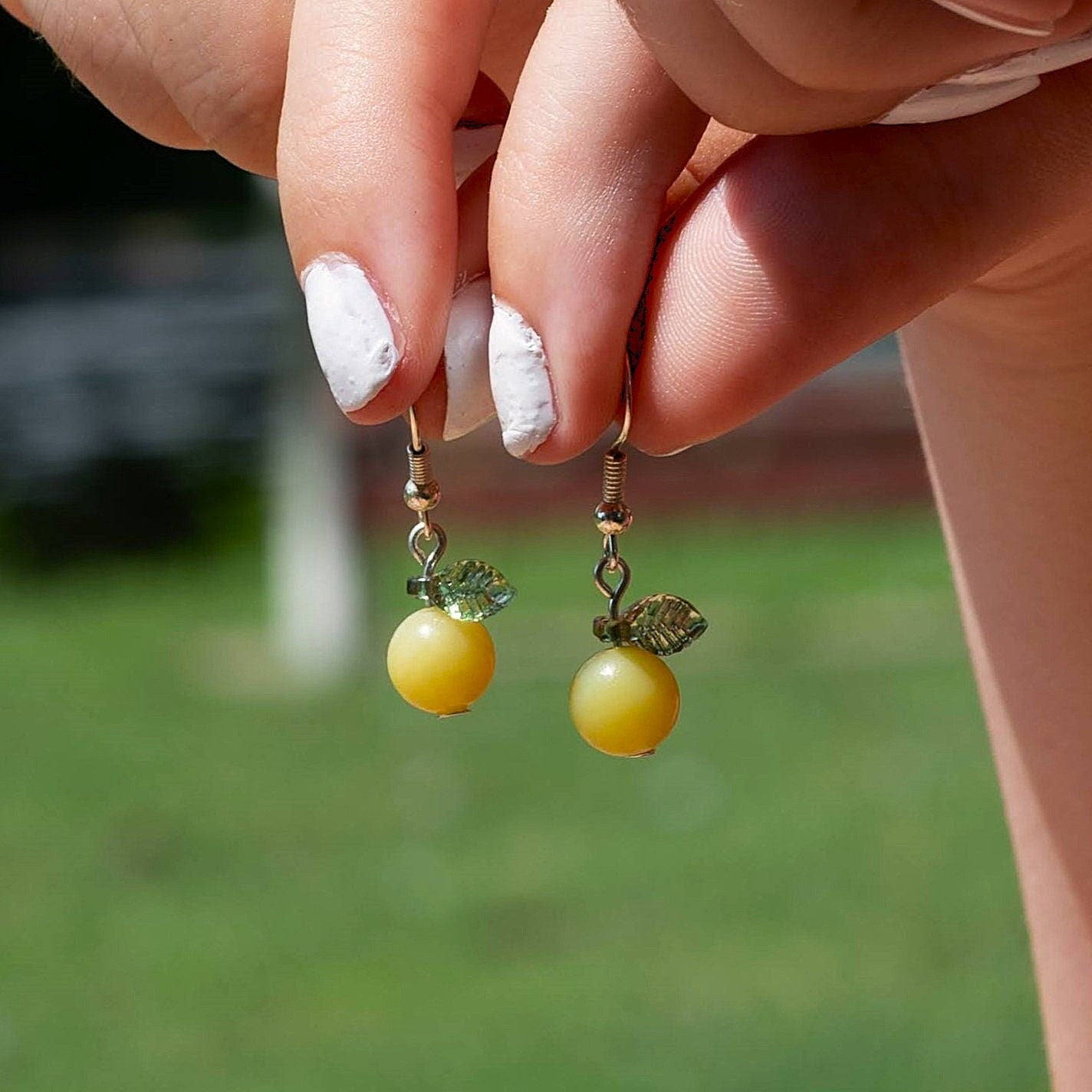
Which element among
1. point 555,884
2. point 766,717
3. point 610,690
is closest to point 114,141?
point 766,717

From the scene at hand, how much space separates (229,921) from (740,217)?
219 centimetres

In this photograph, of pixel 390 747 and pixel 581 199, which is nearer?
pixel 581 199

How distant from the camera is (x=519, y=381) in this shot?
1.07 ft

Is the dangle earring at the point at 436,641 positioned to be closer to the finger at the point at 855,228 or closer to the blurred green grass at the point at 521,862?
the finger at the point at 855,228

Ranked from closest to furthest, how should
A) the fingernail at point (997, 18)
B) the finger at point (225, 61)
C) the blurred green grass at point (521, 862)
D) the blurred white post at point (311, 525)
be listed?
the fingernail at point (997, 18)
the finger at point (225, 61)
the blurred green grass at point (521, 862)
the blurred white post at point (311, 525)

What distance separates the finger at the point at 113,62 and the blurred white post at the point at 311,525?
112 inches

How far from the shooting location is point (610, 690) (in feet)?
1.26

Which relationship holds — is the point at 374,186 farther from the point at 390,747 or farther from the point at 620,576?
the point at 390,747

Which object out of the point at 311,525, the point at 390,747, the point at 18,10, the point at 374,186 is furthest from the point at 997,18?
the point at 311,525

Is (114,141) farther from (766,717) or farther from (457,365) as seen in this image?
(457,365)

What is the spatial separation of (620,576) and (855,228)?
0.13 meters

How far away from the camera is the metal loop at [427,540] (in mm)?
396

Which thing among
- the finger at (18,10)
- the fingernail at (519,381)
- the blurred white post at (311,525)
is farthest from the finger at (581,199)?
the blurred white post at (311,525)

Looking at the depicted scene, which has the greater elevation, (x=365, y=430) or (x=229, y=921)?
(x=365, y=430)
